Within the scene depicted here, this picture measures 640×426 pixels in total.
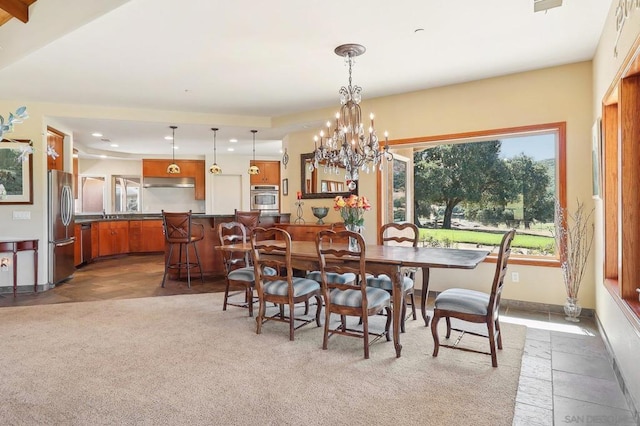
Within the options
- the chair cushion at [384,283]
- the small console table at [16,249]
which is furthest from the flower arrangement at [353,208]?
the small console table at [16,249]

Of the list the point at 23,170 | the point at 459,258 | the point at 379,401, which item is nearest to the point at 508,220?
the point at 459,258

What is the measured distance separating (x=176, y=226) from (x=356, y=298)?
339cm

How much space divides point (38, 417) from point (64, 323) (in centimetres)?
188

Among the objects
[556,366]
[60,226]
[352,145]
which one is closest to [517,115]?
[352,145]

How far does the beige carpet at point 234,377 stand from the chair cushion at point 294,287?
38 centimetres

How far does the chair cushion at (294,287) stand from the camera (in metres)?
3.23

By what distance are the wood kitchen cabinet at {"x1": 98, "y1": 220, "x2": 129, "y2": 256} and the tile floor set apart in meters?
2.99

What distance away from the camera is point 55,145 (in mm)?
5750

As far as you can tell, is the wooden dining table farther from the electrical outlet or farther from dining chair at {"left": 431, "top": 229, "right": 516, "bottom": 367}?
the electrical outlet

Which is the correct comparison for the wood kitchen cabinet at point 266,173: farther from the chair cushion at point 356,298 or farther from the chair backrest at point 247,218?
the chair cushion at point 356,298

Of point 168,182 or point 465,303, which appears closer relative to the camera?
point 465,303

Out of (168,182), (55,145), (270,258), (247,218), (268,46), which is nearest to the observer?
(268,46)

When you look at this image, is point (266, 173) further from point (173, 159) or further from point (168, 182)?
point (168, 182)

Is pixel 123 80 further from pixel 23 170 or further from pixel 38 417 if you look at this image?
pixel 38 417
